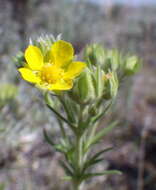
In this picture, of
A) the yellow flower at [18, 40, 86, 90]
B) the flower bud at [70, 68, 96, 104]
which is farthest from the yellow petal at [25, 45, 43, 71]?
the flower bud at [70, 68, 96, 104]

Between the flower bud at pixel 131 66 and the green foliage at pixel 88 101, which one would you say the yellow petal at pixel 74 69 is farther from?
the flower bud at pixel 131 66

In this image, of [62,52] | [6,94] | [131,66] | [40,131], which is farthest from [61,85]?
[40,131]

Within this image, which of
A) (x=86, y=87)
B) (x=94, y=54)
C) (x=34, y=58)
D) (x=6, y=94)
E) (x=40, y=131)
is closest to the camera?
(x=86, y=87)

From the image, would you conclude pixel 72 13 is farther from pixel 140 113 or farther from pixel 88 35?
→ pixel 140 113

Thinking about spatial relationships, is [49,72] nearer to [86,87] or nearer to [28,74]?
[28,74]

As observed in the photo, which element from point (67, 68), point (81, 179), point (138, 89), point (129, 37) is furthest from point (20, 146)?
point (129, 37)

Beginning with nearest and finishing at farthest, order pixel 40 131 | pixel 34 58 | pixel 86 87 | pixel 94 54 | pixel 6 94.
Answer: pixel 86 87
pixel 34 58
pixel 94 54
pixel 6 94
pixel 40 131
